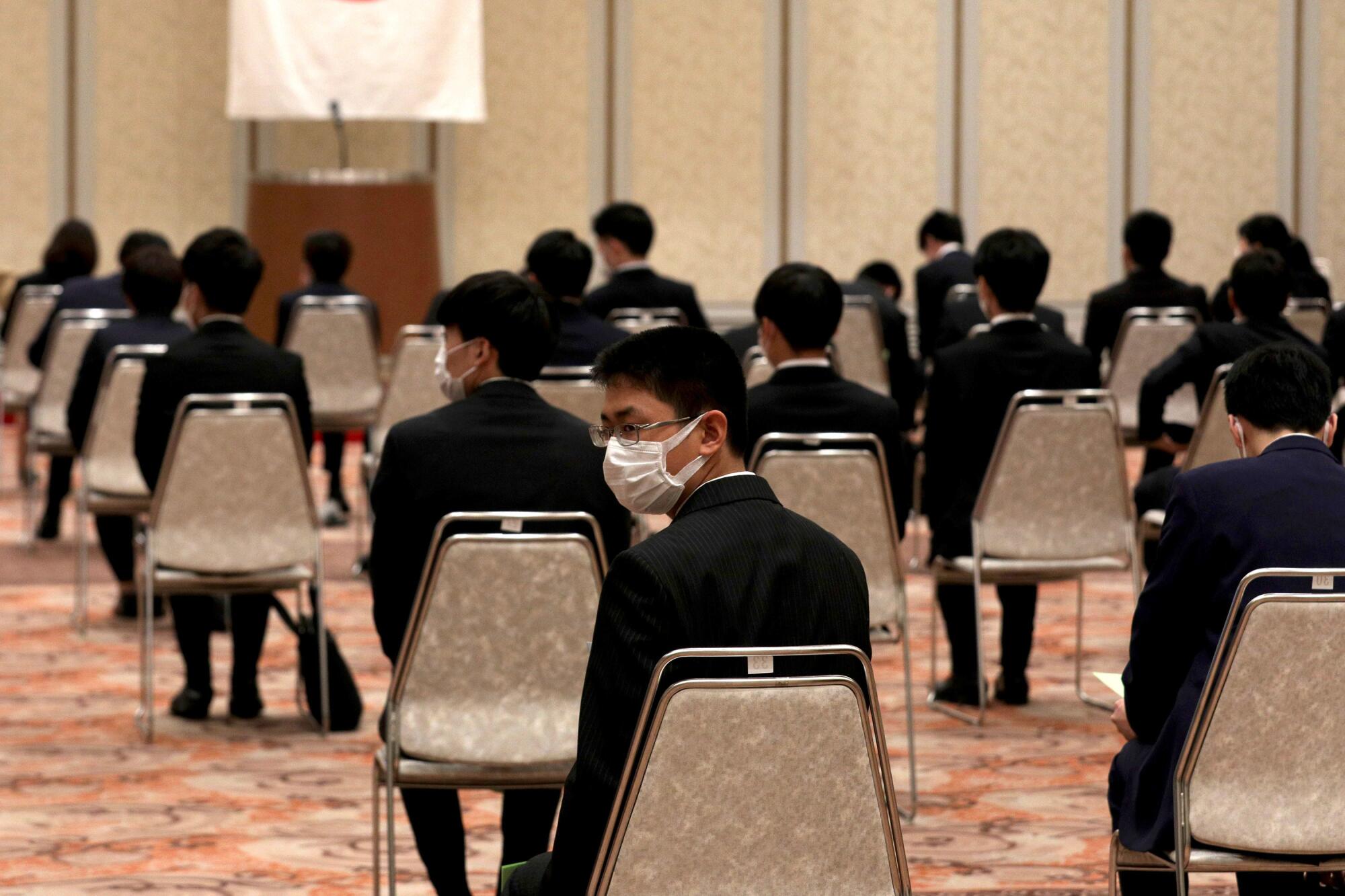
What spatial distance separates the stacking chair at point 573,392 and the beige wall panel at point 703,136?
21.7 feet

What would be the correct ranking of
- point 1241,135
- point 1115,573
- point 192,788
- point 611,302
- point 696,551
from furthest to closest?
point 1241,135
point 1115,573
point 611,302
point 192,788
point 696,551

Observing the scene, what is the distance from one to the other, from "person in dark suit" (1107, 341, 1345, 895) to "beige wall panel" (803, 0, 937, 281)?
29.7ft

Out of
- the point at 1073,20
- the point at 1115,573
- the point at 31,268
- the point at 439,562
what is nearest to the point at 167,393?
the point at 439,562

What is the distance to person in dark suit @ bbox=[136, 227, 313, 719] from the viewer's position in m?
5.13

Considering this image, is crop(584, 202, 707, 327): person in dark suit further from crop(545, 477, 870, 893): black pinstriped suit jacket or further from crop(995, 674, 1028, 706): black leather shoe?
crop(545, 477, 870, 893): black pinstriped suit jacket

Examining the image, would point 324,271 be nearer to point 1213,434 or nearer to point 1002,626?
point 1002,626

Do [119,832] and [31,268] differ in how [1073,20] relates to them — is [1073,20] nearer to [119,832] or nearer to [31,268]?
[31,268]

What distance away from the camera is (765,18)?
1194 centimetres

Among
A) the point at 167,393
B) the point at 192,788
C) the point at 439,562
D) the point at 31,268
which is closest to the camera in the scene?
the point at 439,562

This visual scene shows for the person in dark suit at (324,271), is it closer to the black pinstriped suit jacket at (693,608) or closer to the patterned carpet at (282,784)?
the patterned carpet at (282,784)

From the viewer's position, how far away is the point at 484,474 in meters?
3.45

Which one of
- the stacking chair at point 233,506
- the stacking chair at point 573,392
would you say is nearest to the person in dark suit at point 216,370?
the stacking chair at point 233,506

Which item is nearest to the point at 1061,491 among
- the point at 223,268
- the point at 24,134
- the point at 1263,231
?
the point at 223,268

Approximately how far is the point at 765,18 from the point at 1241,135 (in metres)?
3.14
